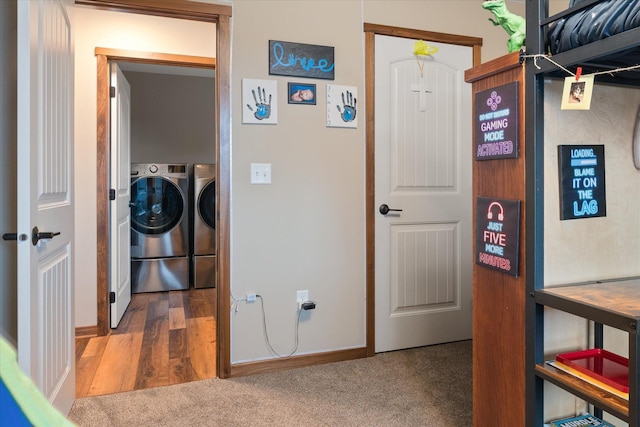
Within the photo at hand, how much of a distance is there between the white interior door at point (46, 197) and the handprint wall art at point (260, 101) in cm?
85

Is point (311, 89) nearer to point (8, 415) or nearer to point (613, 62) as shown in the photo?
point (613, 62)

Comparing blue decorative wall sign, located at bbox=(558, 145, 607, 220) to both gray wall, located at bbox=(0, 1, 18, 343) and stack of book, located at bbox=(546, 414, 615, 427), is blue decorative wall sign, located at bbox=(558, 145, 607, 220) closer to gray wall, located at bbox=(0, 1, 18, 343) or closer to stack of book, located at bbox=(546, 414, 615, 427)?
stack of book, located at bbox=(546, 414, 615, 427)

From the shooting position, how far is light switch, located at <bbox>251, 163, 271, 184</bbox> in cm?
235

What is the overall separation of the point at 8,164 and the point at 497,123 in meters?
1.84

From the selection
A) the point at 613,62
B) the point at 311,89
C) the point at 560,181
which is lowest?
the point at 560,181

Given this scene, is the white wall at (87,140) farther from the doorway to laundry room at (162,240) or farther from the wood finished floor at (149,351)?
the wood finished floor at (149,351)

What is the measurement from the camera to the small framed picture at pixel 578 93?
1063 mm

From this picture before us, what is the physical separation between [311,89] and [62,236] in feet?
4.96

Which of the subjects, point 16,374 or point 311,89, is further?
point 311,89

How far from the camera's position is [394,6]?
8.61 feet

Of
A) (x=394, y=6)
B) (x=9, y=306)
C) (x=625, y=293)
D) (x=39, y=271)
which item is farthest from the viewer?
(x=394, y=6)

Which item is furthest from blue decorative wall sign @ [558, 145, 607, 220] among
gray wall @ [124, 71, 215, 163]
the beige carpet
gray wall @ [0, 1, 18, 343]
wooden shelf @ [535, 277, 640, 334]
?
gray wall @ [124, 71, 215, 163]

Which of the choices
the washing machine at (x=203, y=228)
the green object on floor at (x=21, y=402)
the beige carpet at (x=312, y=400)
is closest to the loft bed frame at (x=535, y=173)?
the beige carpet at (x=312, y=400)

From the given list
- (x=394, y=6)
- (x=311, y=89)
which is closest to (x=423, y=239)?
(x=311, y=89)
